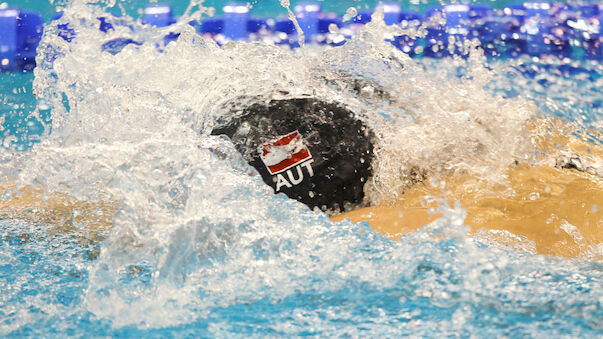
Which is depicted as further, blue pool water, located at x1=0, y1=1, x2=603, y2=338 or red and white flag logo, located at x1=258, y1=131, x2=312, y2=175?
red and white flag logo, located at x1=258, y1=131, x2=312, y2=175

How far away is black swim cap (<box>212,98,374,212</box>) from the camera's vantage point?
108cm

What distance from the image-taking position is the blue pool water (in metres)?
0.87

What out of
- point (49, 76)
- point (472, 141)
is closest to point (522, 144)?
point (472, 141)

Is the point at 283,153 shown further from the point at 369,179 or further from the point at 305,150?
the point at 369,179

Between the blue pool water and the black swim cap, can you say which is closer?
the blue pool water

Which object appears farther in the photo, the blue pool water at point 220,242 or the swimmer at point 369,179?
the swimmer at point 369,179

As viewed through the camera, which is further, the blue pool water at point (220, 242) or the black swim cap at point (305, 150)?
the black swim cap at point (305, 150)

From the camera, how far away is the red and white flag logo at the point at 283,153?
1.08 m

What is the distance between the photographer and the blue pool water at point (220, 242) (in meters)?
0.87

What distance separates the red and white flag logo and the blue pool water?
41 mm

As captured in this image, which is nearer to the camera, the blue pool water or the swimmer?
the blue pool water

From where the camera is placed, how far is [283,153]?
1.08 metres

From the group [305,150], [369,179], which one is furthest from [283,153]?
[369,179]

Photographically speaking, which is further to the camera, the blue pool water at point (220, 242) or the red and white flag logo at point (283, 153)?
the red and white flag logo at point (283, 153)
